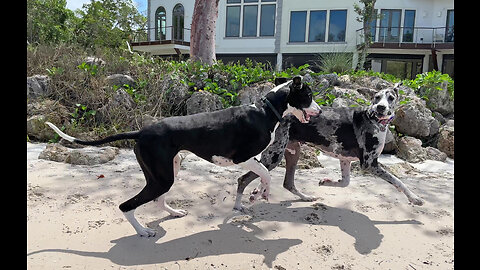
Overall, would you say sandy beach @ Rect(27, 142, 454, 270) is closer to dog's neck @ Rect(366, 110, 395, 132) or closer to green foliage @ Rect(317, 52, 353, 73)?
dog's neck @ Rect(366, 110, 395, 132)

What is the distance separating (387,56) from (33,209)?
2324 centimetres

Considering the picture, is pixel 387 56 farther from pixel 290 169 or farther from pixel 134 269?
pixel 134 269

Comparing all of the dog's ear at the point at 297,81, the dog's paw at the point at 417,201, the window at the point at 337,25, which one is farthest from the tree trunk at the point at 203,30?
the window at the point at 337,25

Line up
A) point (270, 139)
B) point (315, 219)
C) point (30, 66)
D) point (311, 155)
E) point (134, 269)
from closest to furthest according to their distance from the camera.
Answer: point (134, 269)
point (270, 139)
point (315, 219)
point (311, 155)
point (30, 66)

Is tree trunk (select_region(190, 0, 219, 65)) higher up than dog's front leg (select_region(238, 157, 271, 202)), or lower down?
higher up

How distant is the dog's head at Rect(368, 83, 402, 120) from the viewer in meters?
4.46

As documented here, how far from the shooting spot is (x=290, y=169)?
5.13m

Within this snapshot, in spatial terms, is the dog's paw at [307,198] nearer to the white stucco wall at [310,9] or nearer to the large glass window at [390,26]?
the white stucco wall at [310,9]

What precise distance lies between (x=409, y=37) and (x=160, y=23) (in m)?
17.3

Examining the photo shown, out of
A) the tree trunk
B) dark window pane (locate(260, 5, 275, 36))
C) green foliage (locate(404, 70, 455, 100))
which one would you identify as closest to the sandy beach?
green foliage (locate(404, 70, 455, 100))

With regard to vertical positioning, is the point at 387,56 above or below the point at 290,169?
above

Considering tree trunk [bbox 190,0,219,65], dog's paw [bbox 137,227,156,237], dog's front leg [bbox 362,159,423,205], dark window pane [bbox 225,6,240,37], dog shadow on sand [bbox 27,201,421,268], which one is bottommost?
dog shadow on sand [bbox 27,201,421,268]

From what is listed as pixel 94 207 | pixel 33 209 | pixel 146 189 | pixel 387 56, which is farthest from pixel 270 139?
pixel 387 56

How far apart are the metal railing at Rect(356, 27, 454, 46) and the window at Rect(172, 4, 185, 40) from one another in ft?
39.8
